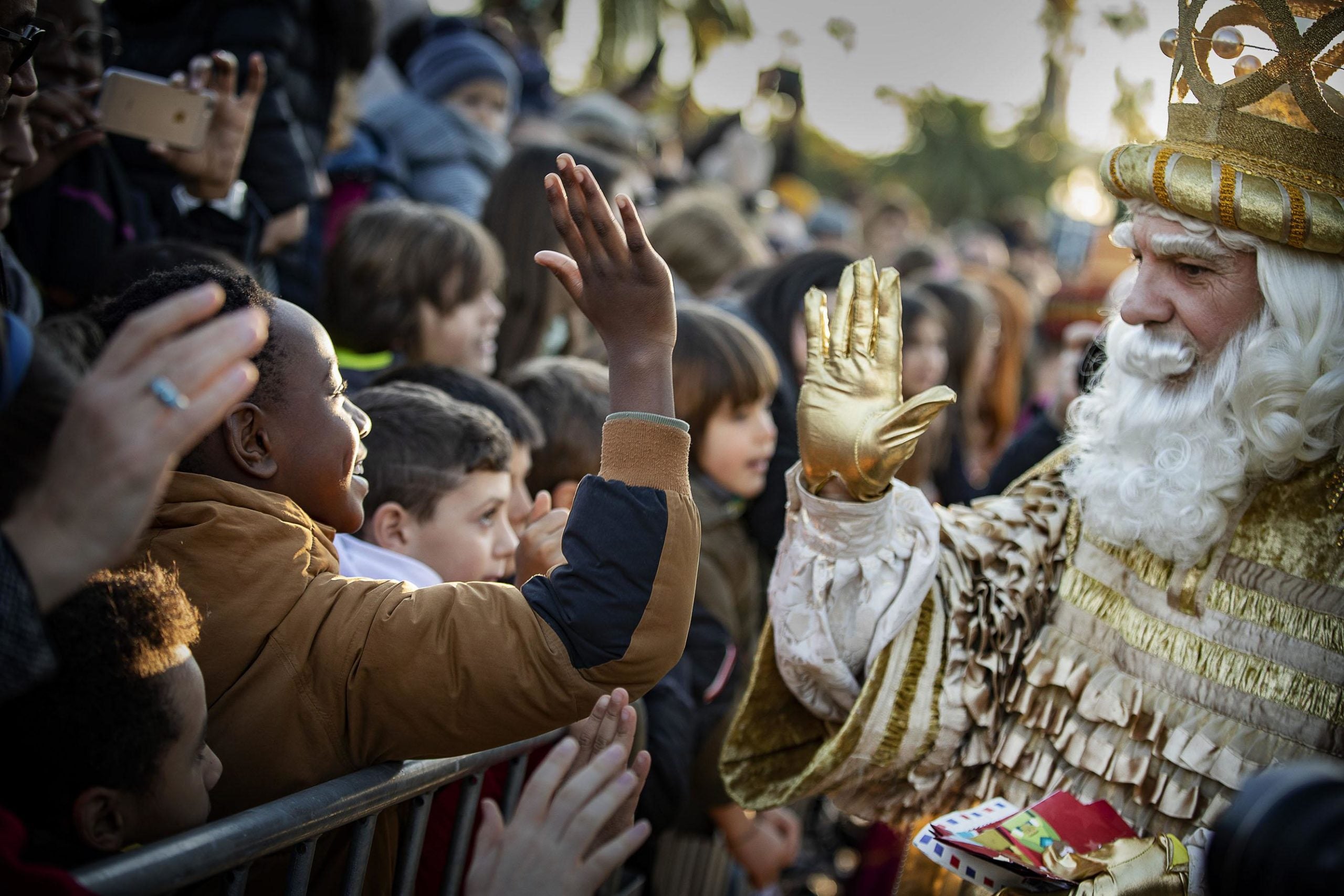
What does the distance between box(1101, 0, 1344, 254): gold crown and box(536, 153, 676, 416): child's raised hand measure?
3.56 ft

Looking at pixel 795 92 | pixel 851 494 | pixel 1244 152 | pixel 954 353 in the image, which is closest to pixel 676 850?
pixel 851 494

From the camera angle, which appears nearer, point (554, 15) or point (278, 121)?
point (278, 121)

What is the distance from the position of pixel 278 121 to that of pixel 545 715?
269 cm

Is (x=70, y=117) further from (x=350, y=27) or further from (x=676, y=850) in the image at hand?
(x=676, y=850)

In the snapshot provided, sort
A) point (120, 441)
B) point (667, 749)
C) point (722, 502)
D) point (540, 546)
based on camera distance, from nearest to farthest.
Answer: point (120, 441), point (540, 546), point (667, 749), point (722, 502)

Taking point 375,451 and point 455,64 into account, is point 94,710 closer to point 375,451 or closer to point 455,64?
point 375,451

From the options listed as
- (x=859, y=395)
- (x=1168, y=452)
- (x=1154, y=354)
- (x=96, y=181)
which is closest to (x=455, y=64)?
(x=96, y=181)

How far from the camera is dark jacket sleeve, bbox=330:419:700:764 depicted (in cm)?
160

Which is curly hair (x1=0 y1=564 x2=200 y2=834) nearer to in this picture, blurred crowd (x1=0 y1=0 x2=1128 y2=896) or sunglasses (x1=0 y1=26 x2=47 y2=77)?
blurred crowd (x1=0 y1=0 x2=1128 y2=896)

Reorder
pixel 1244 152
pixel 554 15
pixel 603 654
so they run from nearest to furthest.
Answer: pixel 603 654, pixel 1244 152, pixel 554 15

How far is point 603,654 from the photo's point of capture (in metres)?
1.62

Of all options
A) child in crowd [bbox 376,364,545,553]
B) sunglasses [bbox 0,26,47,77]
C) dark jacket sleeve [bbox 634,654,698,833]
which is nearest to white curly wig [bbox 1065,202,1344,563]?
dark jacket sleeve [bbox 634,654,698,833]

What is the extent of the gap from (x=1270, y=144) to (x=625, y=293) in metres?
1.32

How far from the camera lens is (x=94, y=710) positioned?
1.38m
